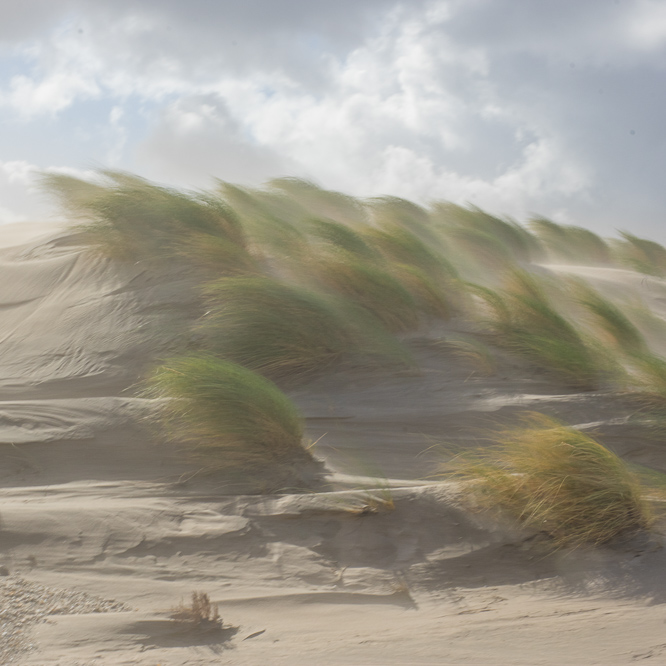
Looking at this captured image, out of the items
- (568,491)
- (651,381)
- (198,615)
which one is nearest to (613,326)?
(651,381)

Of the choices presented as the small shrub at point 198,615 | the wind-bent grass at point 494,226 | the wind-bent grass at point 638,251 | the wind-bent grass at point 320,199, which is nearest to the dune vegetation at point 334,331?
the small shrub at point 198,615

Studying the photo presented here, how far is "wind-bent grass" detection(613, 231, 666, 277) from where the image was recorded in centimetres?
927

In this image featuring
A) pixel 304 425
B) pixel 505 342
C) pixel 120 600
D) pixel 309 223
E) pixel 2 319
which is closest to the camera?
pixel 120 600

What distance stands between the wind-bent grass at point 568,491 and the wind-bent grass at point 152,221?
2.69m

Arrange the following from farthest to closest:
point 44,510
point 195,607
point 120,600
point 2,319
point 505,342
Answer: point 2,319 → point 505,342 → point 44,510 → point 120,600 → point 195,607

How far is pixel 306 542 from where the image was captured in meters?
2.54

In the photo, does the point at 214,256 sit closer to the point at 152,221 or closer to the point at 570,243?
the point at 152,221

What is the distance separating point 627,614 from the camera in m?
2.12

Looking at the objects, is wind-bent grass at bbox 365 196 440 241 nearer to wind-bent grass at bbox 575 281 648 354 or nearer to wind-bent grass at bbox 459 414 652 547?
wind-bent grass at bbox 575 281 648 354

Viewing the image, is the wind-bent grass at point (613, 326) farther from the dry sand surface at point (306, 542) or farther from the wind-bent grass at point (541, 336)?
the dry sand surface at point (306, 542)

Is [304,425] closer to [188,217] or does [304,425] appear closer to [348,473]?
[348,473]

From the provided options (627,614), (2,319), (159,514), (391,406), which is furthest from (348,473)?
(2,319)

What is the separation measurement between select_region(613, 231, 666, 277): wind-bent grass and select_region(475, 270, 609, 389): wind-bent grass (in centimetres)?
544

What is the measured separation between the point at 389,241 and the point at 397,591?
3501 mm
